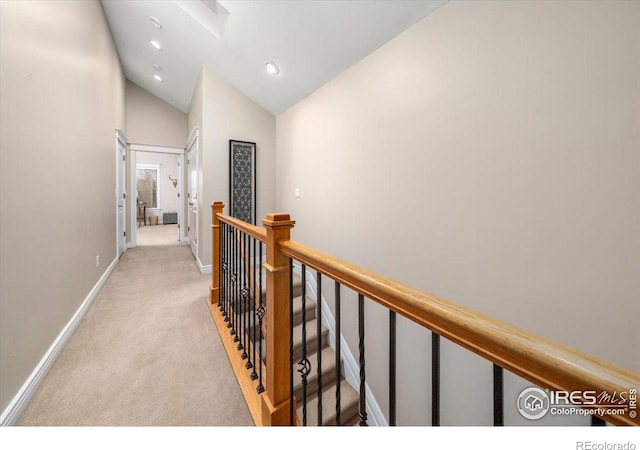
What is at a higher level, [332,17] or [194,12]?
[194,12]

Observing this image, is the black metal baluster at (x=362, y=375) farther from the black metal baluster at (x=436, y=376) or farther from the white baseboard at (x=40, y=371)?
the white baseboard at (x=40, y=371)

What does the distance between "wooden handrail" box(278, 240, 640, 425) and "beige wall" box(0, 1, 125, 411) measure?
185 cm

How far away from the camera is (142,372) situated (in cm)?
171

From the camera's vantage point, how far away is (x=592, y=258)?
1.21 meters

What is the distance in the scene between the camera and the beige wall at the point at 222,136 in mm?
3594

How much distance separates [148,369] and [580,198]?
8.56 feet

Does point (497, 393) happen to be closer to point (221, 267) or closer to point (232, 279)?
point (232, 279)

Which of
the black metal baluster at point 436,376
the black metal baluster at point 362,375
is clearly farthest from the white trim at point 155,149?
the black metal baluster at point 436,376

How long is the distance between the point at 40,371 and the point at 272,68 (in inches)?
129

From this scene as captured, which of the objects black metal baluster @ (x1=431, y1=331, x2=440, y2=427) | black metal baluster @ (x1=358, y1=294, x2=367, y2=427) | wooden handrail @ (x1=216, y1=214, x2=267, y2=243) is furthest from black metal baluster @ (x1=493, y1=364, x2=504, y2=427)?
wooden handrail @ (x1=216, y1=214, x2=267, y2=243)

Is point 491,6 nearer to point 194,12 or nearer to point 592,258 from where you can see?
point 592,258

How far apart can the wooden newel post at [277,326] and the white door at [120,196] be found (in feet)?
13.7

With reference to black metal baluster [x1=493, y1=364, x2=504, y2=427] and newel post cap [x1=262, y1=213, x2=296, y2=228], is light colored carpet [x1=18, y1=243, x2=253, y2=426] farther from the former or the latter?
black metal baluster [x1=493, y1=364, x2=504, y2=427]
